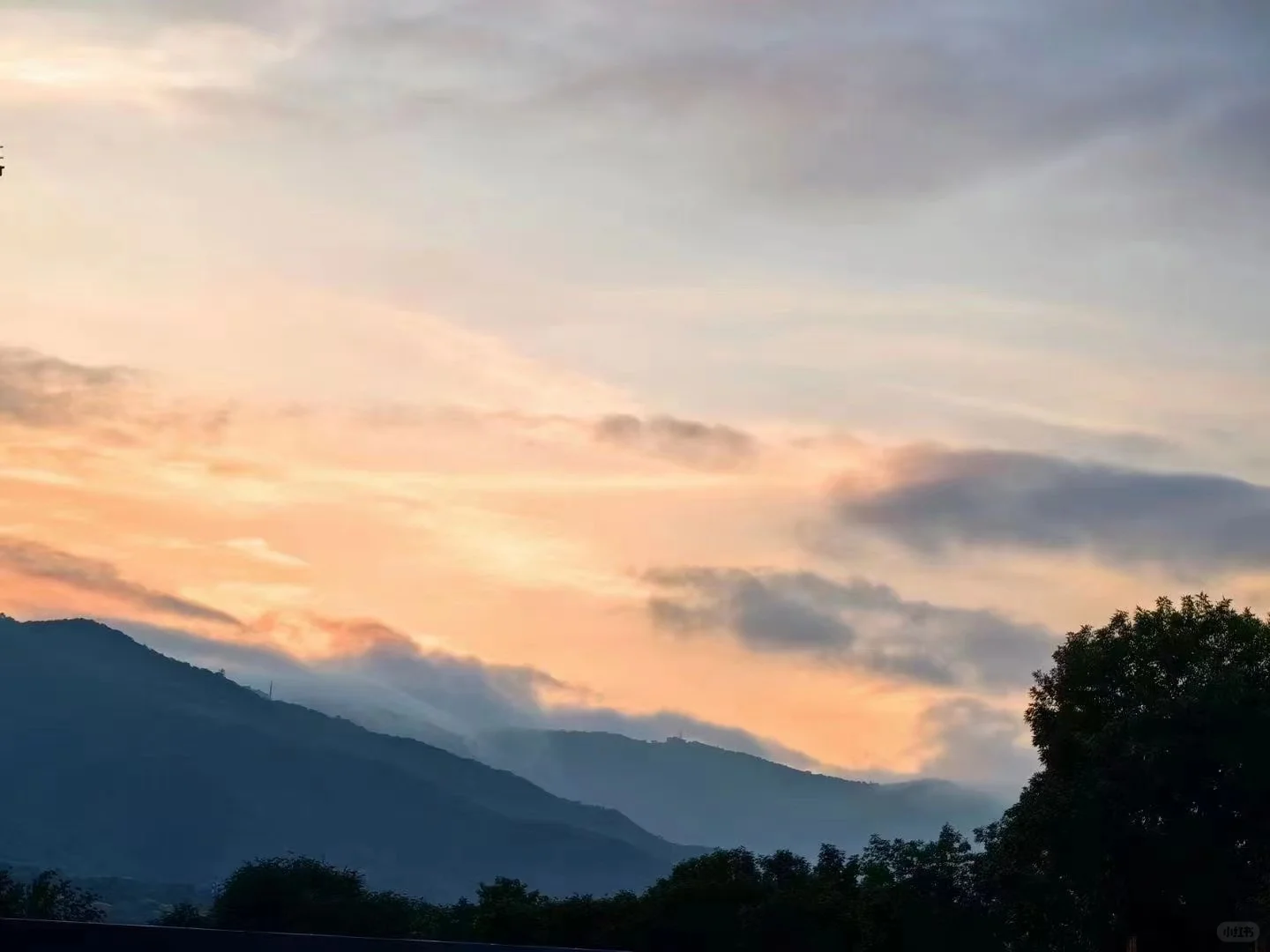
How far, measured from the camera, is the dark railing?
33688 millimetres

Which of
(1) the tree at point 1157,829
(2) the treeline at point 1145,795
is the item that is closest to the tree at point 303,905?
(2) the treeline at point 1145,795

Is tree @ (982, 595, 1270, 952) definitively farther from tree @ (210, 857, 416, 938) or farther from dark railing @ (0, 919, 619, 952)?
tree @ (210, 857, 416, 938)

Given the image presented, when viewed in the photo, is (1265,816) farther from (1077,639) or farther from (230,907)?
(230,907)

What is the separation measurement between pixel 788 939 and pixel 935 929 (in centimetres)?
1336

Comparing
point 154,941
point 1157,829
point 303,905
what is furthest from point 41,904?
point 154,941

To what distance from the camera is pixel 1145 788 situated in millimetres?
79562

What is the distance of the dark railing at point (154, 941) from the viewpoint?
33.7 m

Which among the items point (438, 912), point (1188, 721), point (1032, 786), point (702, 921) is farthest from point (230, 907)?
point (1188, 721)

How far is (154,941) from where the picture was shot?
3541 centimetres

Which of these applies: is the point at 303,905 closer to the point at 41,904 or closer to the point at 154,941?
→ the point at 41,904

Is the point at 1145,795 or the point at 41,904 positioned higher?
the point at 1145,795

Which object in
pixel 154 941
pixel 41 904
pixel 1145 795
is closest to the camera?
pixel 154 941

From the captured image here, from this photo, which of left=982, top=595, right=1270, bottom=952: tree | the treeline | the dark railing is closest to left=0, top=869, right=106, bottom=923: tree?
the treeline

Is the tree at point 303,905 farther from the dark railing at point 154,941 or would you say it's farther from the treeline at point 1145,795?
the dark railing at point 154,941
